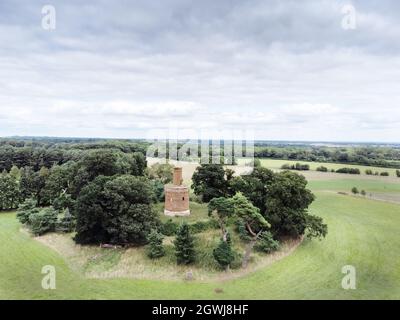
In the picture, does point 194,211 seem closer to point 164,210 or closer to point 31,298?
point 164,210

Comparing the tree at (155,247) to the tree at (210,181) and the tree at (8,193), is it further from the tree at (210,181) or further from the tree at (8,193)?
the tree at (8,193)

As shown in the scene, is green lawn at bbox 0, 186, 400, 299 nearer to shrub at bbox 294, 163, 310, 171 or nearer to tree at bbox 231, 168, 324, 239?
tree at bbox 231, 168, 324, 239

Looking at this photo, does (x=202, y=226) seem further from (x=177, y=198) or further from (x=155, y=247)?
(x=155, y=247)

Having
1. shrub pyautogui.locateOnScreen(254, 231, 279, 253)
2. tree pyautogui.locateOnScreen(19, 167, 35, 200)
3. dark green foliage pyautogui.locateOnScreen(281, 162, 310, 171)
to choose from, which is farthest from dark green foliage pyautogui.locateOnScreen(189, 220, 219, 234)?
dark green foliage pyautogui.locateOnScreen(281, 162, 310, 171)

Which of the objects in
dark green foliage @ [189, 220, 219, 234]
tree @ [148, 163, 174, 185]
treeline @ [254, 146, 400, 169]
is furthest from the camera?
treeline @ [254, 146, 400, 169]

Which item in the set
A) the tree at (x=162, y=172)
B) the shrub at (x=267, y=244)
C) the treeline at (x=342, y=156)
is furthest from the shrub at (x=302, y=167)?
the shrub at (x=267, y=244)

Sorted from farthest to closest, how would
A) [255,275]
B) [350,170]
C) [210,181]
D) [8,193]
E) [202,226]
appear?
[350,170] → [8,193] → [210,181] → [202,226] → [255,275]

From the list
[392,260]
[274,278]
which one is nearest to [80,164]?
[274,278]

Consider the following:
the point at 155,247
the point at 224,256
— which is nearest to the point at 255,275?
the point at 224,256
